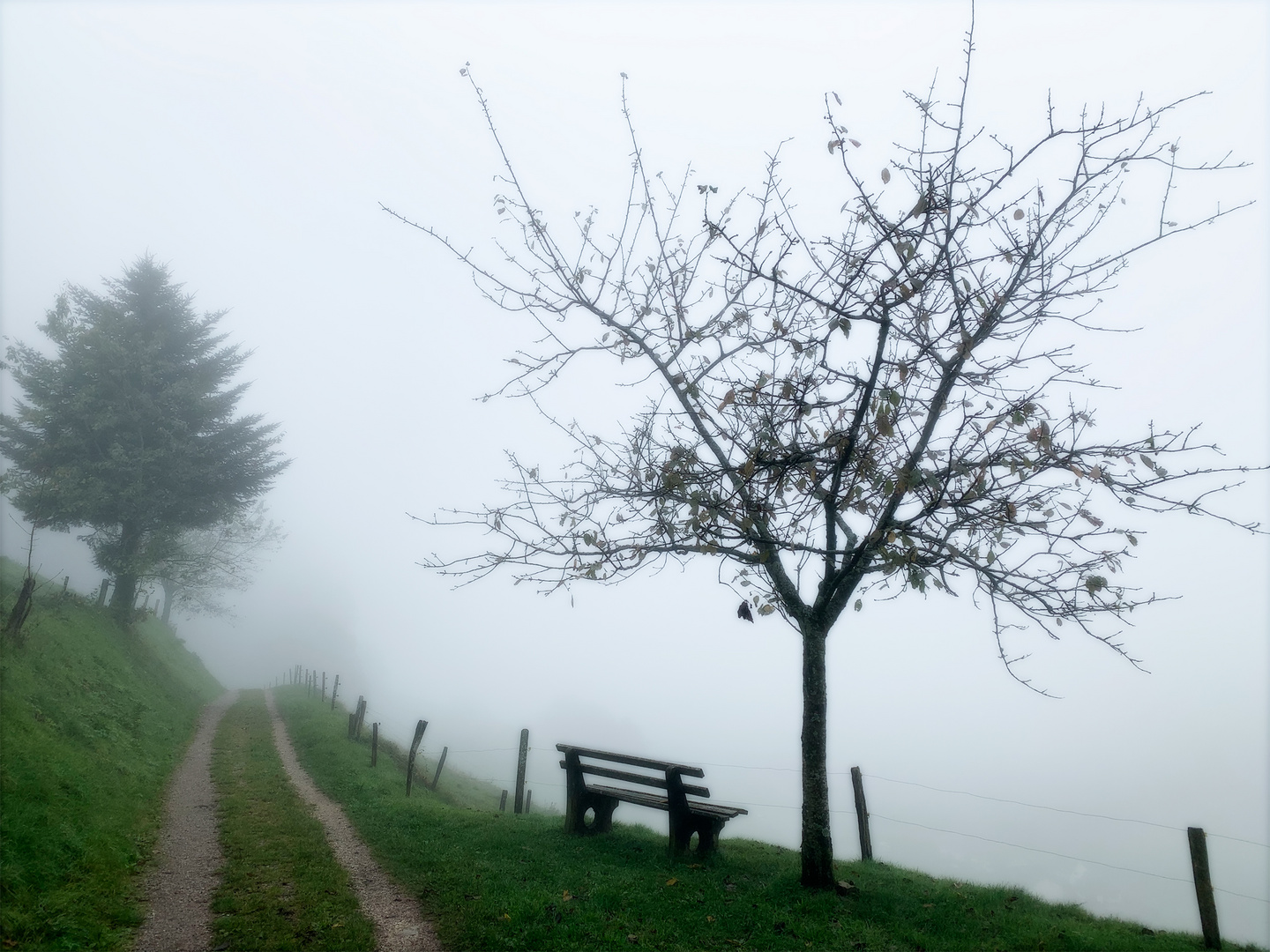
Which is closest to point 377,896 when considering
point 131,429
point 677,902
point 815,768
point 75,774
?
point 677,902

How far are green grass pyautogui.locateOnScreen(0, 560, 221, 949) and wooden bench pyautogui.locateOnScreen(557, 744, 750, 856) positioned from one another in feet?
18.1

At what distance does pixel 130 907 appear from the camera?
7.01 metres

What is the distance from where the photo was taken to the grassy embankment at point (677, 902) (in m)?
6.62

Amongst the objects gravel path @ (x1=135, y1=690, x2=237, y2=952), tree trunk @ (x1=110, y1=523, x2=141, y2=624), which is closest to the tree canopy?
tree trunk @ (x1=110, y1=523, x2=141, y2=624)

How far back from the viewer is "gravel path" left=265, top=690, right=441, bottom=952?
21.6 feet

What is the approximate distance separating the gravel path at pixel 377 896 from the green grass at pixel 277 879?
5.1 inches

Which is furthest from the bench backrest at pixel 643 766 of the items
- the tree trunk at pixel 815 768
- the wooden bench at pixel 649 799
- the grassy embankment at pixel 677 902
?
the tree trunk at pixel 815 768

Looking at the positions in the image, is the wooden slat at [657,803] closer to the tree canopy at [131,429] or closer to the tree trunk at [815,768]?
the tree trunk at [815,768]

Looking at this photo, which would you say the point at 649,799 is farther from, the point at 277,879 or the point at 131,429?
the point at 131,429

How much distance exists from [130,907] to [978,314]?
10.5 m

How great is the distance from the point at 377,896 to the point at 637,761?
3.59 m

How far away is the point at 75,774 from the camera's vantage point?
9836mm

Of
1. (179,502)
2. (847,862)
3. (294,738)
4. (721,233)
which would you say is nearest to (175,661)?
(179,502)

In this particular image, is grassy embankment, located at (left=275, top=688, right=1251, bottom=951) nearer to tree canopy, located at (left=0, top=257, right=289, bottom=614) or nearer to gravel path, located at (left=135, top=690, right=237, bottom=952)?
gravel path, located at (left=135, top=690, right=237, bottom=952)
